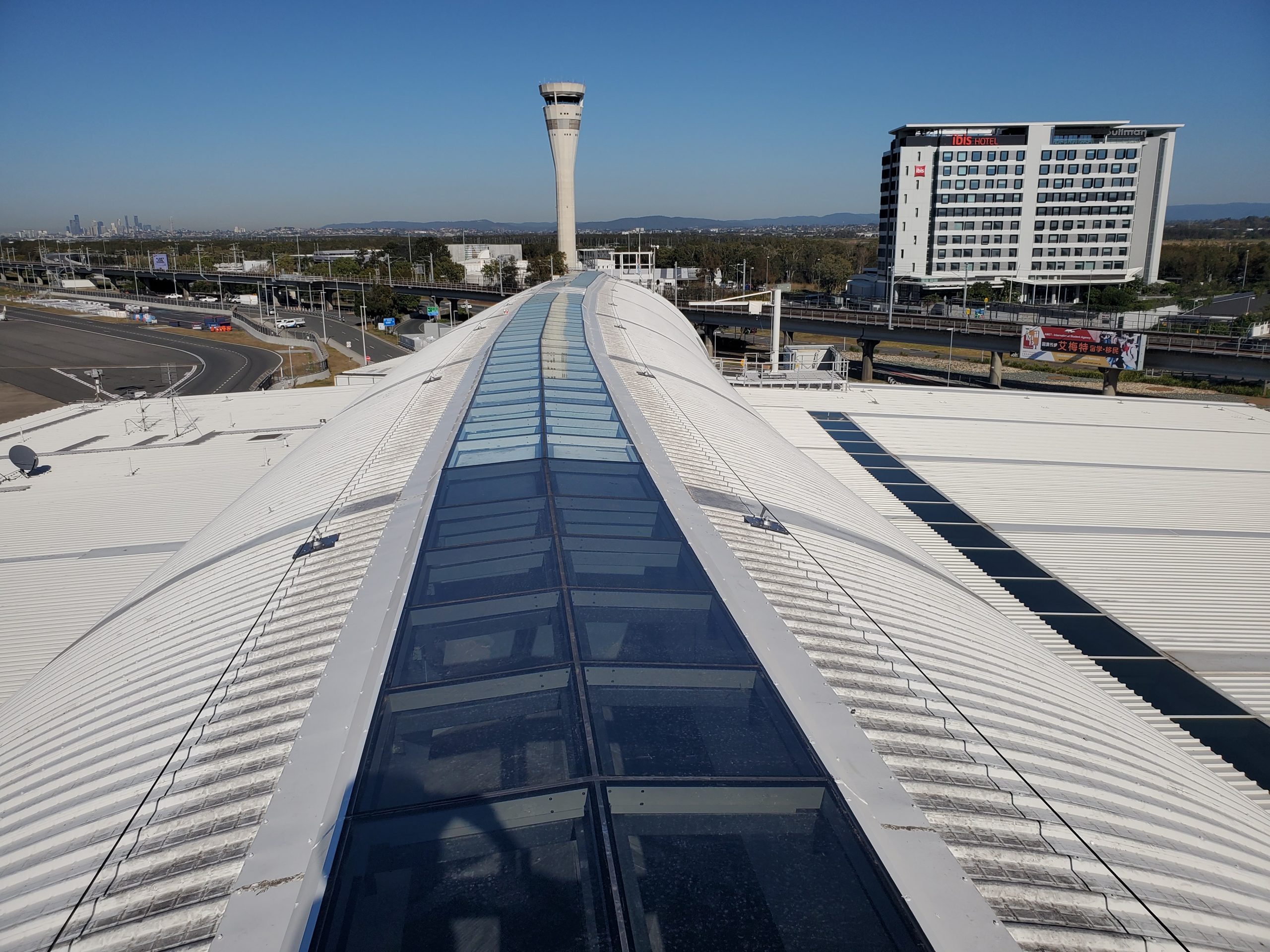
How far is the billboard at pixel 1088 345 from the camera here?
34.3 meters

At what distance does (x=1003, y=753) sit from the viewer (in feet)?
14.9

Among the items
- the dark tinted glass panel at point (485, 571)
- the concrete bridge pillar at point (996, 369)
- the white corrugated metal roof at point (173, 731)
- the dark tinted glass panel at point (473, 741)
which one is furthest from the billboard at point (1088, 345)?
the dark tinted glass panel at point (473, 741)

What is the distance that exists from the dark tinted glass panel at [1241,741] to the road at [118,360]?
114 feet

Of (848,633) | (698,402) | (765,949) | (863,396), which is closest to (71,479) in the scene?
(698,402)

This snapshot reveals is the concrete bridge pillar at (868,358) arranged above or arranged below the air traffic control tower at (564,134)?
below

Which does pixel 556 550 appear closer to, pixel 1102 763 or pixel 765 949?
pixel 765 949

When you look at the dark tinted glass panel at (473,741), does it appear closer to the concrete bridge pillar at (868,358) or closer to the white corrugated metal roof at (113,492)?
the white corrugated metal roof at (113,492)

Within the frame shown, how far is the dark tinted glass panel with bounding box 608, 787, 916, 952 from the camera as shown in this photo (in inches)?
122

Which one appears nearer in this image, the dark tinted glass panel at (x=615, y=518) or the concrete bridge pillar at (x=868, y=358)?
the dark tinted glass panel at (x=615, y=518)

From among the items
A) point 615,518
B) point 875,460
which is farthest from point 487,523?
point 875,460

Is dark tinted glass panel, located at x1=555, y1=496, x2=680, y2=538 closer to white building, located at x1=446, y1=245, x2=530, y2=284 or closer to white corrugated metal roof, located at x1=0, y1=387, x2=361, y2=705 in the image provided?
white corrugated metal roof, located at x1=0, y1=387, x2=361, y2=705

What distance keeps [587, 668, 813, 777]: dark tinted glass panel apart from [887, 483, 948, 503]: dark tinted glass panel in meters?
9.94

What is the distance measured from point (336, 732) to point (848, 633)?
344 cm

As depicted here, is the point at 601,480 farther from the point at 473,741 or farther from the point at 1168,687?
the point at 1168,687
